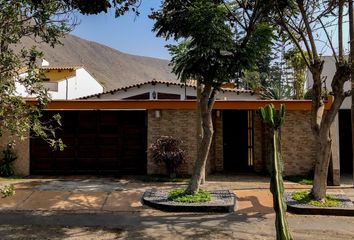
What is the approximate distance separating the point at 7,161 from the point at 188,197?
277 inches

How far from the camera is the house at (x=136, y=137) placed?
13.7 meters

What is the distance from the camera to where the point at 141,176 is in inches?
546

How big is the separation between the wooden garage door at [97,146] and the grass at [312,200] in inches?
228

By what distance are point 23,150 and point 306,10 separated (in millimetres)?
9955

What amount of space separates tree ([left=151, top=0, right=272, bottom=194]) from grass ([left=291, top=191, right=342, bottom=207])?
2.46m

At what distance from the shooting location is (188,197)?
998 cm

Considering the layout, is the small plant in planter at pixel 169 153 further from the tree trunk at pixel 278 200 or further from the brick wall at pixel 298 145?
the tree trunk at pixel 278 200

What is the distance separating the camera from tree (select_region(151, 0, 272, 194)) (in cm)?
930

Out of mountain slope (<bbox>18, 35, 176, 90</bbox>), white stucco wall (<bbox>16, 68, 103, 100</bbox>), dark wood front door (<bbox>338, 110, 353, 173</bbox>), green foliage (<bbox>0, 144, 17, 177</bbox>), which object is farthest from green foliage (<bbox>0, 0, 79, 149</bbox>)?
mountain slope (<bbox>18, 35, 176, 90</bbox>)

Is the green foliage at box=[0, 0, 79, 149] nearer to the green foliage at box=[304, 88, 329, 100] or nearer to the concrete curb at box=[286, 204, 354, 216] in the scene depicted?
the concrete curb at box=[286, 204, 354, 216]

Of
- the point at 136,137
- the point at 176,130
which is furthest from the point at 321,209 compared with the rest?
the point at 136,137

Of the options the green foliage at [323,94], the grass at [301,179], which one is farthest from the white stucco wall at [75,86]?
the grass at [301,179]

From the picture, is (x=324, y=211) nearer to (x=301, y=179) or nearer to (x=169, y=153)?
(x=301, y=179)

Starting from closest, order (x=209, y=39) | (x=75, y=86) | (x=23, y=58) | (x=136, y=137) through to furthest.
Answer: (x=23, y=58) < (x=209, y=39) < (x=136, y=137) < (x=75, y=86)
